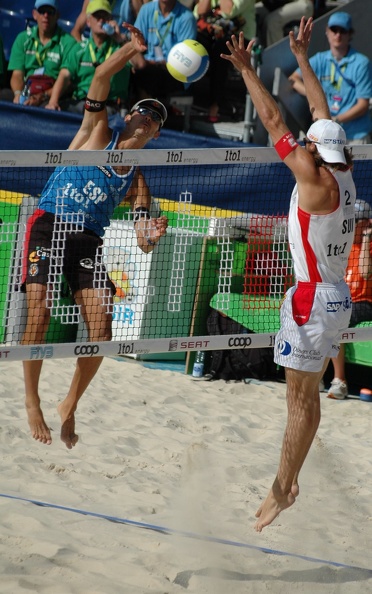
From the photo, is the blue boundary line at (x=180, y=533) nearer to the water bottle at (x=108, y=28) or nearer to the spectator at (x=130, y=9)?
the water bottle at (x=108, y=28)

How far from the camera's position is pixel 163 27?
→ 412 inches

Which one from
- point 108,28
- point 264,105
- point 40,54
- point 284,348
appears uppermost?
point 108,28

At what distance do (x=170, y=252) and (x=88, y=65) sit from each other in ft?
13.6

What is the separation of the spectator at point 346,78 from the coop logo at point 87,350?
571 centimetres

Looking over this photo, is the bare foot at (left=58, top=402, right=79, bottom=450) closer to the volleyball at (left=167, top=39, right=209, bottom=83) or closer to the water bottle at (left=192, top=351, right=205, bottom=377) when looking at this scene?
the volleyball at (left=167, top=39, right=209, bottom=83)

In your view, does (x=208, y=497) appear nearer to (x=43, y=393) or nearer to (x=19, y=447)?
(x=19, y=447)

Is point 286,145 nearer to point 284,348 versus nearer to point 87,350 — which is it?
point 284,348

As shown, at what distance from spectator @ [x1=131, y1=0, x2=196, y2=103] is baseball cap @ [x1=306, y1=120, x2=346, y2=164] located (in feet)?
20.2

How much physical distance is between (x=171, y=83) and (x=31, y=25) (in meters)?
2.14

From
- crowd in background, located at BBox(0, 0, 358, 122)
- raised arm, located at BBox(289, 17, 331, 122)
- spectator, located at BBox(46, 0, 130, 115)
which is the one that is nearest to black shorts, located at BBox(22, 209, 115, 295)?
raised arm, located at BBox(289, 17, 331, 122)

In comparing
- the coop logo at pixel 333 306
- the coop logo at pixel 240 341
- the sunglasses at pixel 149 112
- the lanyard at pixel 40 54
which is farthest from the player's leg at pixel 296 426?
the lanyard at pixel 40 54

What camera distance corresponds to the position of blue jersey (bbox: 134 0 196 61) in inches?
407

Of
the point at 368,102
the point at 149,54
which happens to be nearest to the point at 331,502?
the point at 368,102

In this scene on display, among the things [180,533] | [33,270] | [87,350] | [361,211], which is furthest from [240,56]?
[361,211]
